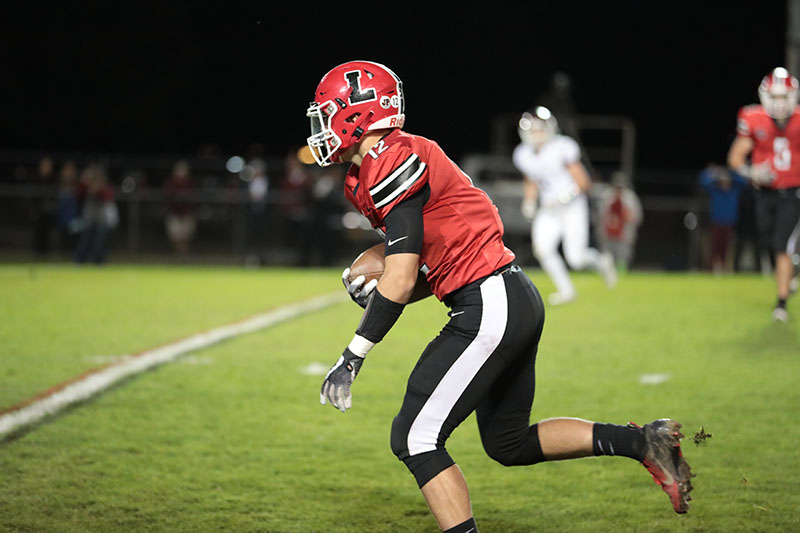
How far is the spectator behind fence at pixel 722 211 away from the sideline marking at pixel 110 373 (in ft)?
31.9

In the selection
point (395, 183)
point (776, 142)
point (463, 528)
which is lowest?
point (463, 528)

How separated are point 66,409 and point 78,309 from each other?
207 inches

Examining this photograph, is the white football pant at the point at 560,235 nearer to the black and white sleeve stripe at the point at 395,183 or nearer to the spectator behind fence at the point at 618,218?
the spectator behind fence at the point at 618,218

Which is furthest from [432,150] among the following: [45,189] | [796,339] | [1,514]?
[45,189]

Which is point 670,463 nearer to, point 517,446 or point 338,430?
point 517,446

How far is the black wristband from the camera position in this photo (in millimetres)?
3346

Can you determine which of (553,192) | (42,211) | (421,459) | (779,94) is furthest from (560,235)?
(42,211)

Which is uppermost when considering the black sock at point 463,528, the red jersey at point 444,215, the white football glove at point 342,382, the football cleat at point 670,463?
the red jersey at point 444,215

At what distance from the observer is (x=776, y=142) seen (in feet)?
30.8

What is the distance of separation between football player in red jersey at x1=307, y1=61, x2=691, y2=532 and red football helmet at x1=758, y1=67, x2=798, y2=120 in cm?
639

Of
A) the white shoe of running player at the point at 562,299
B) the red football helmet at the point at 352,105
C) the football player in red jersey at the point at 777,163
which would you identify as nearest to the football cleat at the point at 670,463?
the red football helmet at the point at 352,105

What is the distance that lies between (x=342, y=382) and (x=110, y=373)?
4100 millimetres

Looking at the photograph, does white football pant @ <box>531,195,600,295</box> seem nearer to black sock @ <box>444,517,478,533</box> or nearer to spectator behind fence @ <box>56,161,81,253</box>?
black sock @ <box>444,517,478,533</box>

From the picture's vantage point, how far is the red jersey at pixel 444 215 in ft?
11.3
